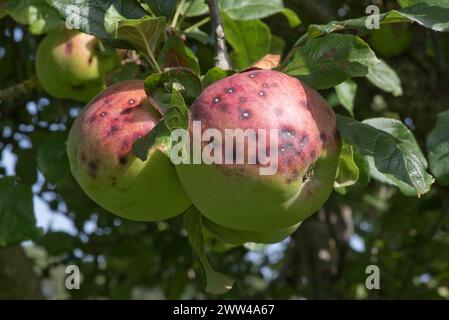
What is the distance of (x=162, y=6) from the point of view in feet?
3.57

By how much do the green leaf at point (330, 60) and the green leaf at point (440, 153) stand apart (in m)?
0.17

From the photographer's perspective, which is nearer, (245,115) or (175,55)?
(245,115)

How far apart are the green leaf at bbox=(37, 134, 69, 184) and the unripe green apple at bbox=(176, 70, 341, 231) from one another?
548 millimetres

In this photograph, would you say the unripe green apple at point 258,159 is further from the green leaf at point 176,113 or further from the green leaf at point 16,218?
the green leaf at point 16,218

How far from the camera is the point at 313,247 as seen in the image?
2.72m

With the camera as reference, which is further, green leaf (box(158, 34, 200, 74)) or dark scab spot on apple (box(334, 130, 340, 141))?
green leaf (box(158, 34, 200, 74))

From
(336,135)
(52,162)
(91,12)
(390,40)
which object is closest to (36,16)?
(52,162)

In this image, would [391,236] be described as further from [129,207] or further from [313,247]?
[129,207]

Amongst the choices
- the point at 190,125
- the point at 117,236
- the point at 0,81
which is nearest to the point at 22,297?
the point at 117,236

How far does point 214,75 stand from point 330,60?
0.52 ft

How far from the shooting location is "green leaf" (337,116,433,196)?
925mm

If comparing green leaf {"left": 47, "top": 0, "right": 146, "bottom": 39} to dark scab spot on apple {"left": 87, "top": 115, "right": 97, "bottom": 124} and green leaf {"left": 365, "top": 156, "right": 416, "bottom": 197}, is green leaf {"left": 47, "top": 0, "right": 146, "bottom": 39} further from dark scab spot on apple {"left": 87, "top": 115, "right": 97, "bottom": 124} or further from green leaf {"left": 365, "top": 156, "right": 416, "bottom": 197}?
green leaf {"left": 365, "top": 156, "right": 416, "bottom": 197}

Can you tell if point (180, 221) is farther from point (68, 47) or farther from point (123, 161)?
point (123, 161)

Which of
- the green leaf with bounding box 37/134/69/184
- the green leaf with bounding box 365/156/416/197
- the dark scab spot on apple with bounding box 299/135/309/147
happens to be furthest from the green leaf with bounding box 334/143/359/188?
the green leaf with bounding box 37/134/69/184
